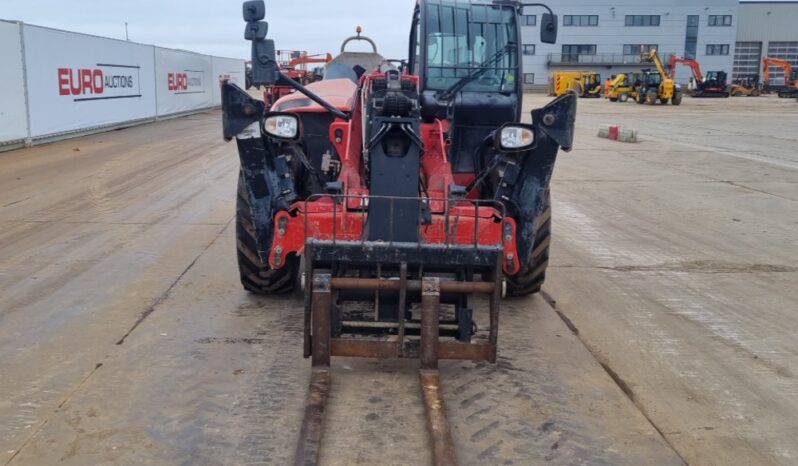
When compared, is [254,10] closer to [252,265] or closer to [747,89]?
[252,265]

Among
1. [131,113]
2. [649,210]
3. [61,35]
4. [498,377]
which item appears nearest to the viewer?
[498,377]

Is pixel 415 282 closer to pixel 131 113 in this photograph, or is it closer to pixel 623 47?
pixel 131 113

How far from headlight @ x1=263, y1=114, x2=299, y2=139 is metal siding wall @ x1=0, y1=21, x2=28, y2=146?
Answer: 1412 cm

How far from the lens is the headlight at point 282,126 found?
220 inches

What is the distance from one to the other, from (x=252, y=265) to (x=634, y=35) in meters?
77.5

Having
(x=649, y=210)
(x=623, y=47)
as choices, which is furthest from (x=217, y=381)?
(x=623, y=47)

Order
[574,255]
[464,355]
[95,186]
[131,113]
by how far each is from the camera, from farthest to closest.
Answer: [131,113] < [95,186] < [574,255] < [464,355]

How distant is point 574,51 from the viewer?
255 ft

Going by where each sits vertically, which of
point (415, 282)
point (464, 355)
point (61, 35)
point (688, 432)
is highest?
point (61, 35)

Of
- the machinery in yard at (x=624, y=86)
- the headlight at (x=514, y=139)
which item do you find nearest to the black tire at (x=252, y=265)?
the headlight at (x=514, y=139)

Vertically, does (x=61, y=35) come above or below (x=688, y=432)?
above

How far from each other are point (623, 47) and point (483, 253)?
7822 cm

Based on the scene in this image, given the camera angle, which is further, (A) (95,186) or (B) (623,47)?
(B) (623,47)

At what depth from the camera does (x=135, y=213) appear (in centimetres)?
1052
